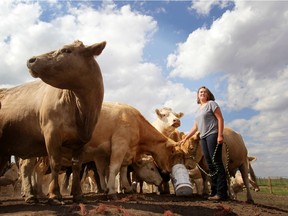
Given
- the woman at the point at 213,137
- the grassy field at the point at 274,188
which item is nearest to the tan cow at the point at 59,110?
the woman at the point at 213,137

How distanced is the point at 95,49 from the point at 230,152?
19.5ft

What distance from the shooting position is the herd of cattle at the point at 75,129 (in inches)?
285

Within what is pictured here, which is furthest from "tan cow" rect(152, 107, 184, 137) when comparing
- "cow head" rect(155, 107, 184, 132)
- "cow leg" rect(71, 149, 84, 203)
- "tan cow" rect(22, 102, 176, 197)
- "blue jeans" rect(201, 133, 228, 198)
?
"cow leg" rect(71, 149, 84, 203)

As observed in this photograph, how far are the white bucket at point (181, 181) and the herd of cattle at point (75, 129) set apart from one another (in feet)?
2.51

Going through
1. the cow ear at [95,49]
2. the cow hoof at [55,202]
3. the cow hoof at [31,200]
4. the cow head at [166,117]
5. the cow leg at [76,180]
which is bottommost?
the cow hoof at [55,202]

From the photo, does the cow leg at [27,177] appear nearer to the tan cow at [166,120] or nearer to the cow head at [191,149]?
the cow head at [191,149]

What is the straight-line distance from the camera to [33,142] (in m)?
8.05

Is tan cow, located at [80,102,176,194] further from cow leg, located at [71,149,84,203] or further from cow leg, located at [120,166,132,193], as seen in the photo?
cow leg, located at [71,149,84,203]

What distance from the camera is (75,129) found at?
24.5 feet

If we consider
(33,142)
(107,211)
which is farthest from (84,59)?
(107,211)

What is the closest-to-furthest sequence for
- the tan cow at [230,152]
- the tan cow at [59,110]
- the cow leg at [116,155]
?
the tan cow at [59,110] < the cow leg at [116,155] < the tan cow at [230,152]

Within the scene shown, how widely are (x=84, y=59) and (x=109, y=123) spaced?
368 cm

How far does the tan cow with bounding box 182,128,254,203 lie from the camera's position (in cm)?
1086

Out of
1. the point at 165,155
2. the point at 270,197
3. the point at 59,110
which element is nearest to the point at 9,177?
the point at 165,155
